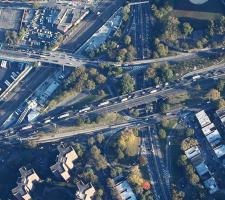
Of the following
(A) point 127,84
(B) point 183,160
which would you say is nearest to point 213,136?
(B) point 183,160

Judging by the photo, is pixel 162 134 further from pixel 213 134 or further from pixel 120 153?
pixel 213 134

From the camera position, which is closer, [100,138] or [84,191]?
[84,191]

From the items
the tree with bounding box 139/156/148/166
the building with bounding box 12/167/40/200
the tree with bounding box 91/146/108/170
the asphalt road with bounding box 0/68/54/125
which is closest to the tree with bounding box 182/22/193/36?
the tree with bounding box 139/156/148/166

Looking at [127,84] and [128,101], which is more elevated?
[127,84]

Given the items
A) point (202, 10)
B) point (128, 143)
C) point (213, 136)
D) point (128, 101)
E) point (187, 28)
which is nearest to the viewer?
point (213, 136)

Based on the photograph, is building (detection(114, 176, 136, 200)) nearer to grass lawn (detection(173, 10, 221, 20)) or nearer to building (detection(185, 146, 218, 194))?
building (detection(185, 146, 218, 194))

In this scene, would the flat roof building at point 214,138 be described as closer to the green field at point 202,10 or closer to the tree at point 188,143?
the tree at point 188,143
